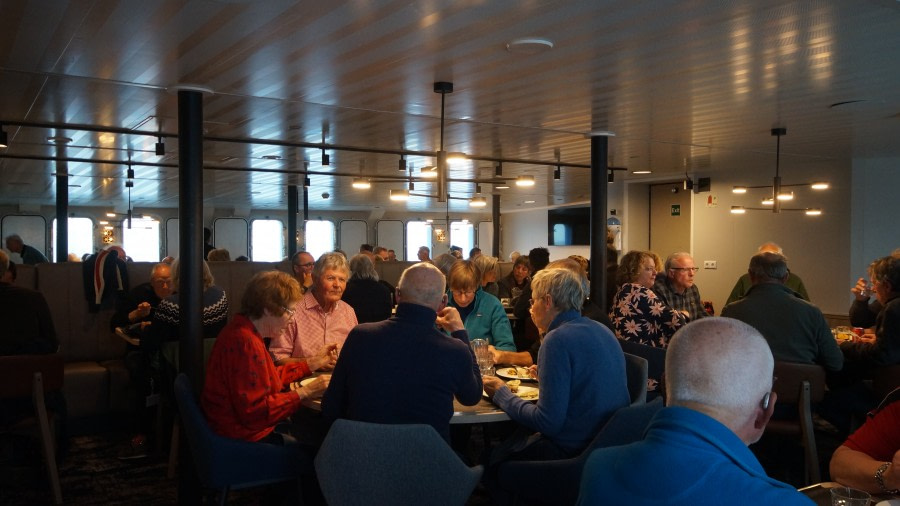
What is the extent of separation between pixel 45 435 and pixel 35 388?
33 centimetres

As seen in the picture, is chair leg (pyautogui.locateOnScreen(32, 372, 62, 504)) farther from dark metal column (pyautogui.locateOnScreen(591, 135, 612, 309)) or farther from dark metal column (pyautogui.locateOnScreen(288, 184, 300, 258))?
dark metal column (pyautogui.locateOnScreen(288, 184, 300, 258))

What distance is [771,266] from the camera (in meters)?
4.57

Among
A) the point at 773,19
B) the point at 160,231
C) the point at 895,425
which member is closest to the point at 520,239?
the point at 160,231

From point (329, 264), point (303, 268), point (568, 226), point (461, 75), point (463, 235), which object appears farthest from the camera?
point (463, 235)

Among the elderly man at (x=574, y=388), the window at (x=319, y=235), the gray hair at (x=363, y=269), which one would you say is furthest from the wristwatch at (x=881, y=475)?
the window at (x=319, y=235)

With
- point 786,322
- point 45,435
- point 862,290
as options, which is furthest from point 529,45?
point 862,290

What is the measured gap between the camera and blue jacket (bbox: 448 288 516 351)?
15.8 feet

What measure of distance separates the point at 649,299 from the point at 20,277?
5.82 meters

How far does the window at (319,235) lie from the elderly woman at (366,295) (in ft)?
60.1

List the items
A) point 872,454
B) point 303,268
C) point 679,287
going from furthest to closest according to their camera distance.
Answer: point 303,268
point 679,287
point 872,454

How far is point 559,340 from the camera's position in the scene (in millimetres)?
2943

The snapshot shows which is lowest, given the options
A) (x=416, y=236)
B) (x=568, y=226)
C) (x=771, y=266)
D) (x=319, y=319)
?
(x=319, y=319)

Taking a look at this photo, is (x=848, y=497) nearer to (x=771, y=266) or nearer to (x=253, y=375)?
(x=253, y=375)

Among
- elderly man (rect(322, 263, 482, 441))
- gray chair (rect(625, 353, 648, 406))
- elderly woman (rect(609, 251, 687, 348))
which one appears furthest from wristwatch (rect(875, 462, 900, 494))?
elderly woman (rect(609, 251, 687, 348))
